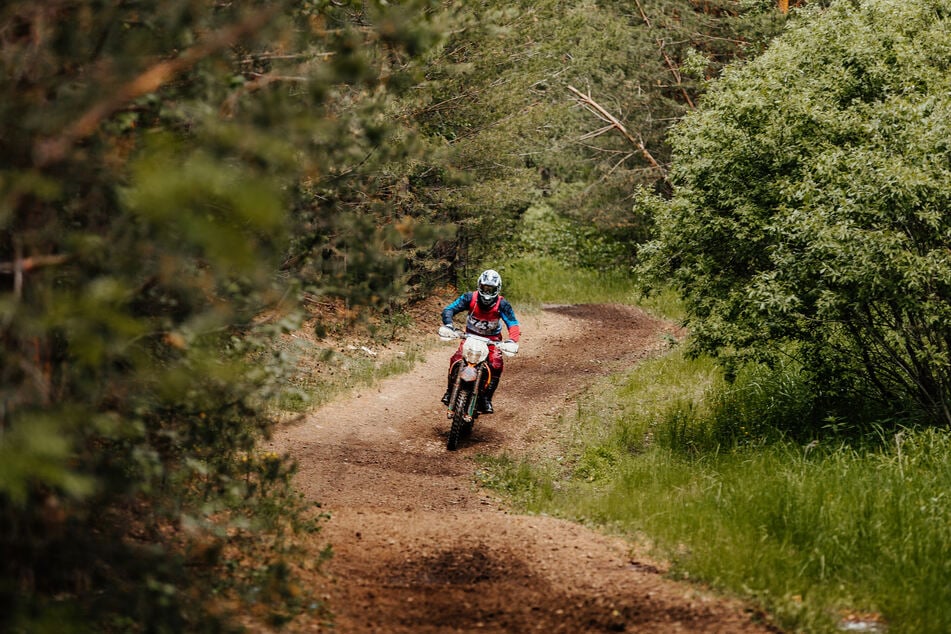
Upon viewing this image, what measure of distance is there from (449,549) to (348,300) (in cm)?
254

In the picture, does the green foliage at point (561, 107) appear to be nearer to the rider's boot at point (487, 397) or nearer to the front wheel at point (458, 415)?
the rider's boot at point (487, 397)

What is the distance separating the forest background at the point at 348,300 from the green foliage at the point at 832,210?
4 cm

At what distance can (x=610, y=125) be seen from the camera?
83.4 ft

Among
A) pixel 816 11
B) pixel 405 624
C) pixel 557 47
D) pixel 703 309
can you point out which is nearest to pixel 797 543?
pixel 405 624

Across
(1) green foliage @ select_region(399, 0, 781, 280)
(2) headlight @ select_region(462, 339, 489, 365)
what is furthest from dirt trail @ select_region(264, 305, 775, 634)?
(1) green foliage @ select_region(399, 0, 781, 280)

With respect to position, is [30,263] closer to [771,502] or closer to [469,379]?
[771,502]

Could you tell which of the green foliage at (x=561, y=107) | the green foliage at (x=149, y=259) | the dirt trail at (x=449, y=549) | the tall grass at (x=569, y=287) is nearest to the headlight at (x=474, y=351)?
the dirt trail at (x=449, y=549)

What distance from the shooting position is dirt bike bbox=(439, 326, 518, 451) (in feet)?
34.5

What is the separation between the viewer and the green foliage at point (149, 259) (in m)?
2.67

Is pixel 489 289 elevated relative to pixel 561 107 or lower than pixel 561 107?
lower

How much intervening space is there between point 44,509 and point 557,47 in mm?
18775

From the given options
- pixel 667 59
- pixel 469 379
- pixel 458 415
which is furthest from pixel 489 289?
pixel 667 59

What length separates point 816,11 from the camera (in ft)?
35.9

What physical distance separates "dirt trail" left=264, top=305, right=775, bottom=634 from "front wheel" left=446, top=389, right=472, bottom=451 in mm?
178
